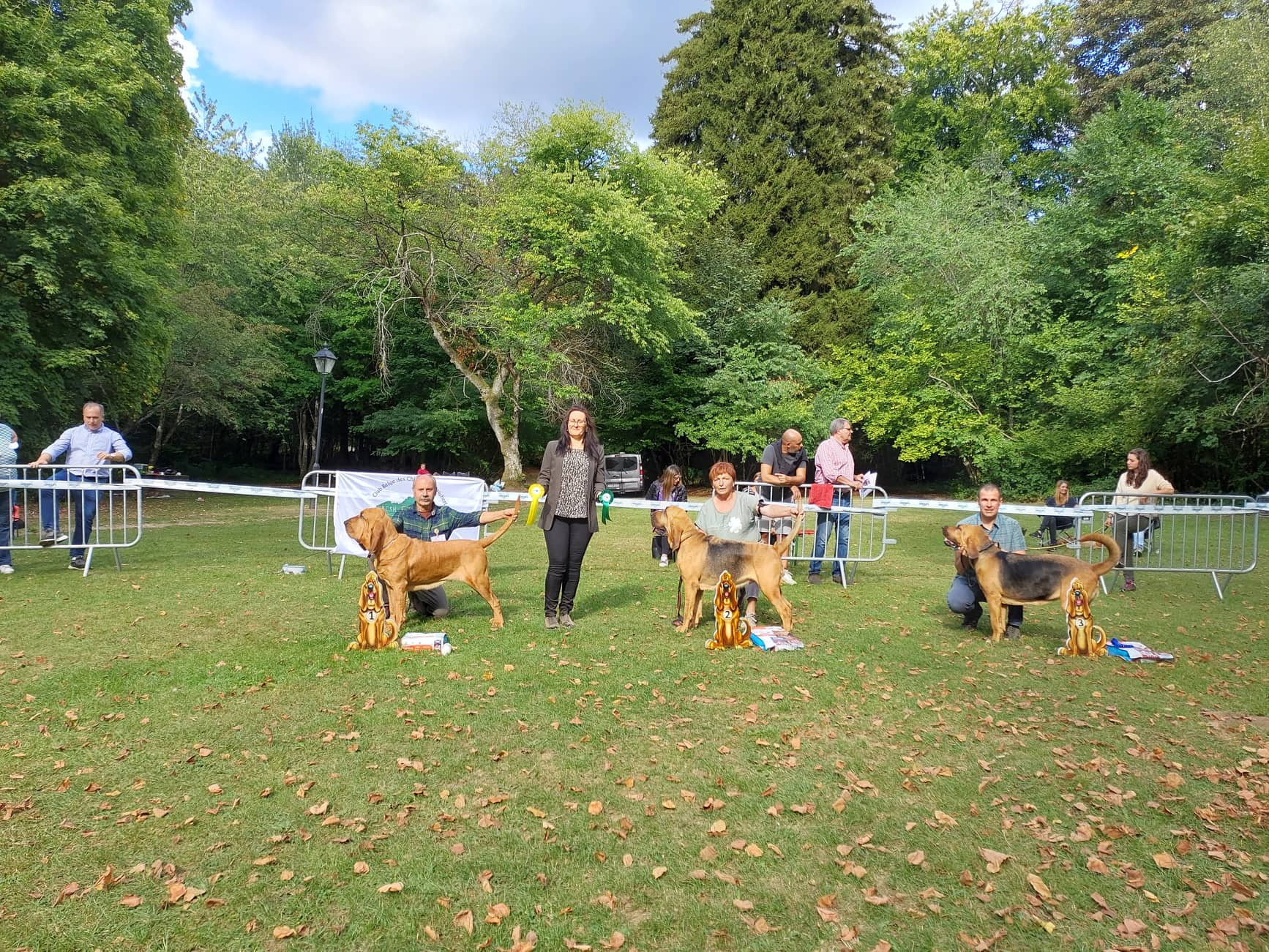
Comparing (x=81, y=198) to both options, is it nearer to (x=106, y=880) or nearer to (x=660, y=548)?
(x=660, y=548)

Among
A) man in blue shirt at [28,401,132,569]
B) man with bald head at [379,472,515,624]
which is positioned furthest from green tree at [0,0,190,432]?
man with bald head at [379,472,515,624]

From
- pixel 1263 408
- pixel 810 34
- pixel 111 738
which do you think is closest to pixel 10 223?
pixel 111 738

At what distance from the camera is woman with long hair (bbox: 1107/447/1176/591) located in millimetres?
8883

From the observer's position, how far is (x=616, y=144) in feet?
79.8

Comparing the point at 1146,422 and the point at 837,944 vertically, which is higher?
the point at 1146,422

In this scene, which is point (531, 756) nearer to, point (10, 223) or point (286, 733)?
point (286, 733)

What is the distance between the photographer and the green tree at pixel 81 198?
13398mm

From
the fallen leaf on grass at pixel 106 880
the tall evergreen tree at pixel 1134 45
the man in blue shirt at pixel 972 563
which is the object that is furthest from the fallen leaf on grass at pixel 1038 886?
the tall evergreen tree at pixel 1134 45

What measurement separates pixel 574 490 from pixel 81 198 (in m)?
13.3

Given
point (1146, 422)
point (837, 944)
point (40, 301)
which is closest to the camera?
point (837, 944)

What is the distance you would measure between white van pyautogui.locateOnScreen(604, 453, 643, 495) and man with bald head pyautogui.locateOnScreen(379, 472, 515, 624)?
62.8 feet

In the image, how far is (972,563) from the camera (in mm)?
6648

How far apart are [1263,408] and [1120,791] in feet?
46.7

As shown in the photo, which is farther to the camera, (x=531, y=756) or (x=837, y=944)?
(x=531, y=756)
